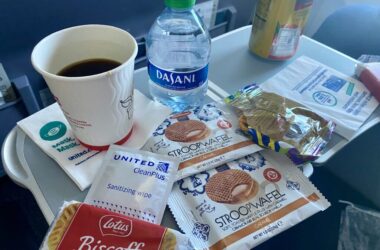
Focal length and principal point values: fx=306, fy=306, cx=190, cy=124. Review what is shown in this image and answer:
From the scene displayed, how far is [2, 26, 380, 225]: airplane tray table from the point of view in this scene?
439mm

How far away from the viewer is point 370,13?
3.04ft

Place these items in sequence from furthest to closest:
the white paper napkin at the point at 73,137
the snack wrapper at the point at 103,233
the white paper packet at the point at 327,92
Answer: the white paper packet at the point at 327,92, the white paper napkin at the point at 73,137, the snack wrapper at the point at 103,233

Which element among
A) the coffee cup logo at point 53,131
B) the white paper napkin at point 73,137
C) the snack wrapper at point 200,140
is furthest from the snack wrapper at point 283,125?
the coffee cup logo at point 53,131

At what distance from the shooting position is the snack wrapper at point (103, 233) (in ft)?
1.15

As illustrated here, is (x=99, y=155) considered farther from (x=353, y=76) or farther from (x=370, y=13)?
(x=370, y=13)

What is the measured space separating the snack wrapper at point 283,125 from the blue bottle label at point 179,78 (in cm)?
8

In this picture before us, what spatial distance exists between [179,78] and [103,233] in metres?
0.26

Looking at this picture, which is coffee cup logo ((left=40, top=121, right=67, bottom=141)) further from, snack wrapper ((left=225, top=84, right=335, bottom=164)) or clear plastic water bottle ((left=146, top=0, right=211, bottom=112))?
snack wrapper ((left=225, top=84, right=335, bottom=164))

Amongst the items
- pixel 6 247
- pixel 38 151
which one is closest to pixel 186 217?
pixel 38 151

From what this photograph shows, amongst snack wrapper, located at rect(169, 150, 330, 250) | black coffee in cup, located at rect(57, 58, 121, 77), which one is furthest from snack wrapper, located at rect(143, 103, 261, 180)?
black coffee in cup, located at rect(57, 58, 121, 77)

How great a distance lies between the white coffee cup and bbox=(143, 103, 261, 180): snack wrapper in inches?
2.6

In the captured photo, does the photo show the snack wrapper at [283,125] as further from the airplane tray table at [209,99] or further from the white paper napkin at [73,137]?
the white paper napkin at [73,137]

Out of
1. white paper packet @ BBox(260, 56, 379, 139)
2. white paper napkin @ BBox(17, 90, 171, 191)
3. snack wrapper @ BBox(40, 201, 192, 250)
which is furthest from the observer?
white paper packet @ BBox(260, 56, 379, 139)

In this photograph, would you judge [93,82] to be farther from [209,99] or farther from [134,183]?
[209,99]
